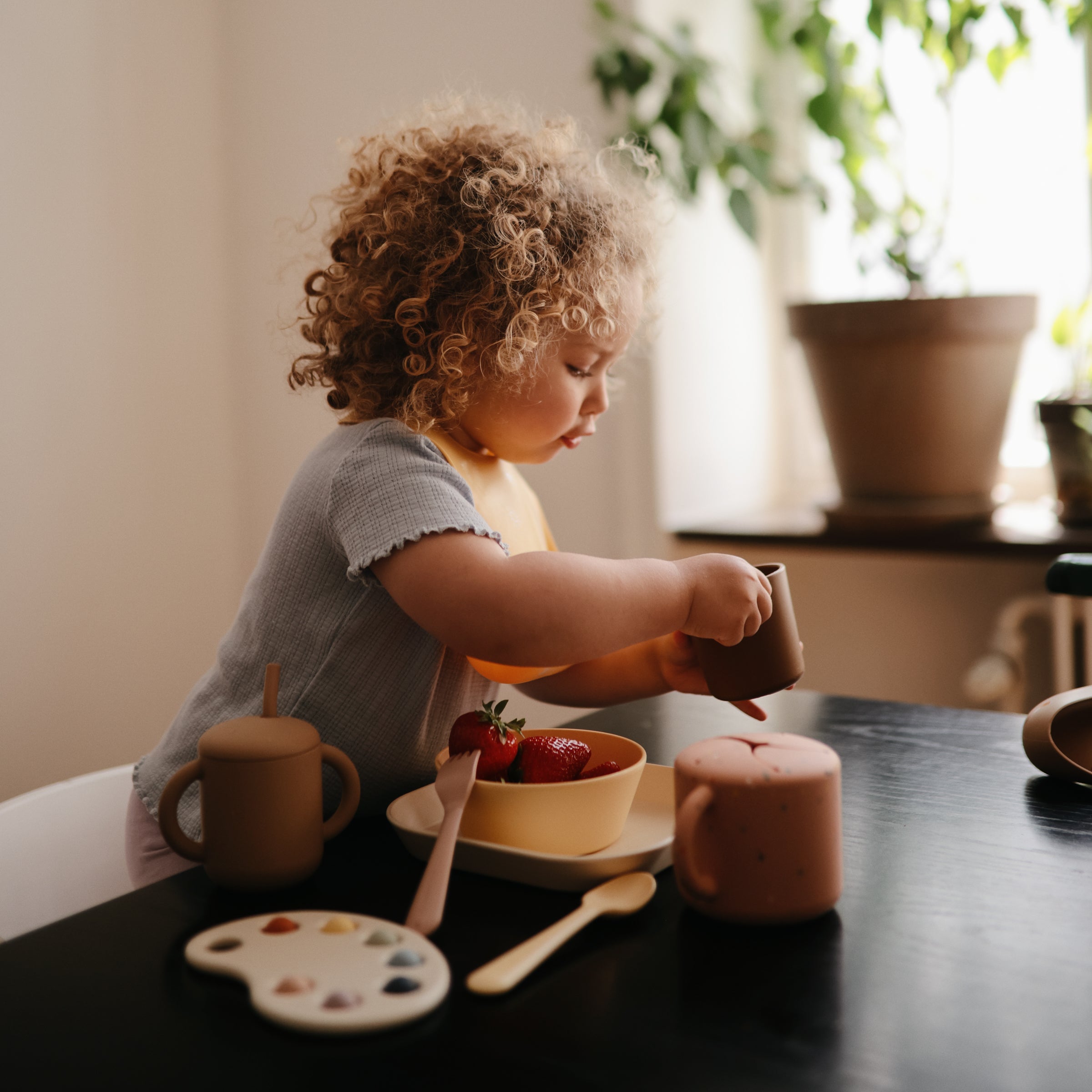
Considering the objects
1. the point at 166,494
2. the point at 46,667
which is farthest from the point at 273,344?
the point at 46,667

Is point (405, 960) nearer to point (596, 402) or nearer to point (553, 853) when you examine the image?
point (553, 853)

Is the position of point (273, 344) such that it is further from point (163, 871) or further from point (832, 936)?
point (832, 936)

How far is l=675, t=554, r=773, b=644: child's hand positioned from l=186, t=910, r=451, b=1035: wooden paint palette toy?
313mm

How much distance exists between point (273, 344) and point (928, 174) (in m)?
1.27

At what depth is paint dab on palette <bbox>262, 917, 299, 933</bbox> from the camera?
0.63 m

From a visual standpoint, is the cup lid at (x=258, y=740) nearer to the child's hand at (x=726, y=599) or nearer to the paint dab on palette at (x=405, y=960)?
the paint dab on palette at (x=405, y=960)

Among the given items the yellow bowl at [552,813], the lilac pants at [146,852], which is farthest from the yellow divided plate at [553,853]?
the lilac pants at [146,852]

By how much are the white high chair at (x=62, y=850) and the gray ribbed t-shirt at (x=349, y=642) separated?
0.21m

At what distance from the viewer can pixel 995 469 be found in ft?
5.92

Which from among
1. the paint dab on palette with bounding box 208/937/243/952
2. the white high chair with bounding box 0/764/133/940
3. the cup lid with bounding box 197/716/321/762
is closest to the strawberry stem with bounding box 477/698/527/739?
the cup lid with bounding box 197/716/321/762

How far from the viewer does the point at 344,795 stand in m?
0.74

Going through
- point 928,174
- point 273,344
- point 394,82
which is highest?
point 394,82

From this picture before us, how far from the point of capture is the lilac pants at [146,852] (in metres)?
0.95

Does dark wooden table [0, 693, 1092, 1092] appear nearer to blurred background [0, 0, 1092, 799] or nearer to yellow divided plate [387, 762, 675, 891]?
yellow divided plate [387, 762, 675, 891]
